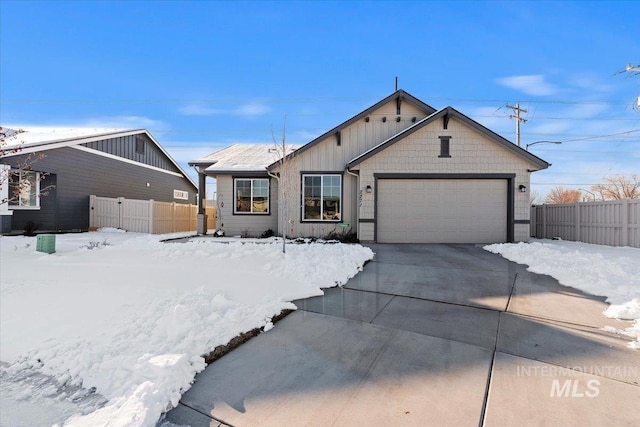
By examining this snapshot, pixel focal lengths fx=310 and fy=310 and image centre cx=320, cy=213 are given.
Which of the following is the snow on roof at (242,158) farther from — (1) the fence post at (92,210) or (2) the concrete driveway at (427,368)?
(2) the concrete driveway at (427,368)

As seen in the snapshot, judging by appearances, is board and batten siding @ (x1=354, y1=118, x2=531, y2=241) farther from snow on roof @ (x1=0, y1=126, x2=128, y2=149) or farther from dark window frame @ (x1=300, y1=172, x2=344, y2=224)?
snow on roof @ (x1=0, y1=126, x2=128, y2=149)

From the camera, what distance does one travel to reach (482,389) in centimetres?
245

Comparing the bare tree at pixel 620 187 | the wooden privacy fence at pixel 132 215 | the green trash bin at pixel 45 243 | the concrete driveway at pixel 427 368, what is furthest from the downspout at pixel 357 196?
the bare tree at pixel 620 187

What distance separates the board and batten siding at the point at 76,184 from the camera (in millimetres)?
13238

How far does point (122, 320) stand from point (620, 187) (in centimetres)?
4316

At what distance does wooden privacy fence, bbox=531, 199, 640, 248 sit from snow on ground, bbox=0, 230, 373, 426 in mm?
9584

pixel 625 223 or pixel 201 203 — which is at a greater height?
pixel 201 203

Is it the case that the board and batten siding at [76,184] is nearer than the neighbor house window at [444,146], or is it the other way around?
the neighbor house window at [444,146]

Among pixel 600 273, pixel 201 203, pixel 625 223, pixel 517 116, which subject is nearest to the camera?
pixel 600 273

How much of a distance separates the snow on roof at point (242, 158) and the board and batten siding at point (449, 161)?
14.1 ft

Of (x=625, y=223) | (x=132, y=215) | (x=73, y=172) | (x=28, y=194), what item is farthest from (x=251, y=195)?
(x=625, y=223)

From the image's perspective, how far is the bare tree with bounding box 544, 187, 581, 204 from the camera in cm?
4034

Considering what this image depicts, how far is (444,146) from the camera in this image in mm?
11273

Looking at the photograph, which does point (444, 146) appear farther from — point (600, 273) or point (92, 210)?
point (92, 210)
